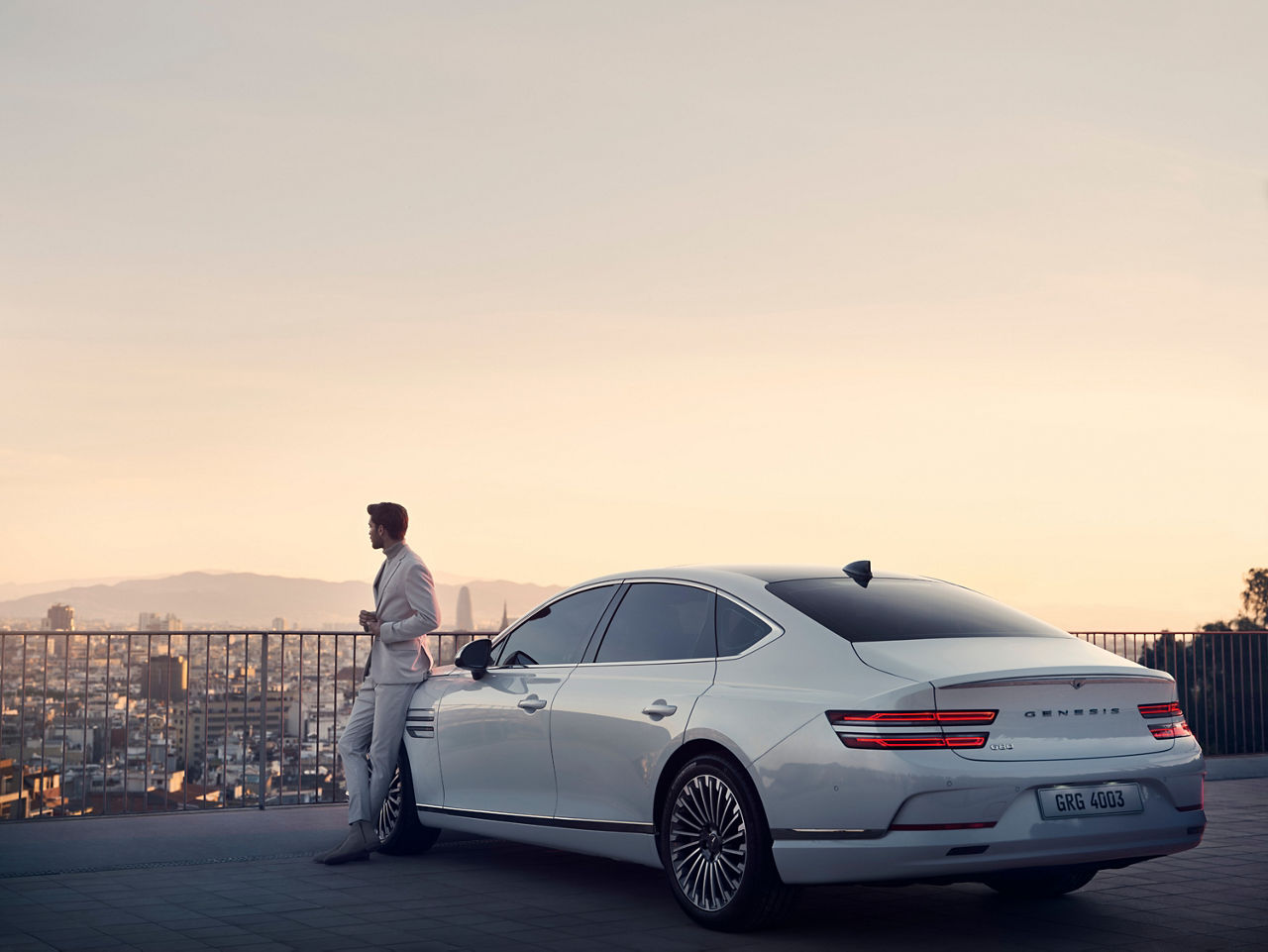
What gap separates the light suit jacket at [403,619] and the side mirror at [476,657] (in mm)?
692

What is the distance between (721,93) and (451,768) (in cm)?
696

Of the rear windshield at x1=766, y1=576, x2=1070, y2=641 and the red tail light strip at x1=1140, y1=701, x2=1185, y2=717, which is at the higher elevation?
the rear windshield at x1=766, y1=576, x2=1070, y2=641

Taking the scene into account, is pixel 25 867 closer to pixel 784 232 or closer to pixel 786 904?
pixel 786 904

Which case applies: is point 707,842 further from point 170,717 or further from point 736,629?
point 170,717

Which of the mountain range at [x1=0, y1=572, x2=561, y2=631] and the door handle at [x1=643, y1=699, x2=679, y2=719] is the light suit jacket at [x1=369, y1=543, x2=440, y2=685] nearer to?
the door handle at [x1=643, y1=699, x2=679, y2=719]

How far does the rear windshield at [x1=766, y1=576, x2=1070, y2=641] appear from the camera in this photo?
249 inches

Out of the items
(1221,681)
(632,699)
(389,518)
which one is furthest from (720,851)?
(1221,681)

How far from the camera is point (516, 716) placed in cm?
783

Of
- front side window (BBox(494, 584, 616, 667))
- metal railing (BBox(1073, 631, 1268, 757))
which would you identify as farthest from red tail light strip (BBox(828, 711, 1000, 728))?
metal railing (BBox(1073, 631, 1268, 757))

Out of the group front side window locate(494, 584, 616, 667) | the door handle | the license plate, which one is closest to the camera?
the license plate

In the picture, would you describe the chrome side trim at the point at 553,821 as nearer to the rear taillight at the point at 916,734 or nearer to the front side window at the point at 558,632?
the front side window at the point at 558,632

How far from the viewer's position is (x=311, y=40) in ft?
46.6

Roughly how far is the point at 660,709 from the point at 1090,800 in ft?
6.63

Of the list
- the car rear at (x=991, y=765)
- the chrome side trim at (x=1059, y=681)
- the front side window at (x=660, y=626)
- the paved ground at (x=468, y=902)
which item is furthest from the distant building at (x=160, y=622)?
the chrome side trim at (x=1059, y=681)
